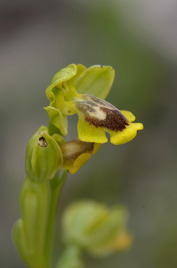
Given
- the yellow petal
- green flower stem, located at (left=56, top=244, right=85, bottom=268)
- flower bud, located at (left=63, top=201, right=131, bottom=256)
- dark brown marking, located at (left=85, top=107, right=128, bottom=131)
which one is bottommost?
green flower stem, located at (left=56, top=244, right=85, bottom=268)

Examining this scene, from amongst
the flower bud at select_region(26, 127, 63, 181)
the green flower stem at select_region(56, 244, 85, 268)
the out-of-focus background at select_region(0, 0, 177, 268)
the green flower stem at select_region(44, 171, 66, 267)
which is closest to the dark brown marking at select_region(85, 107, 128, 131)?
the flower bud at select_region(26, 127, 63, 181)

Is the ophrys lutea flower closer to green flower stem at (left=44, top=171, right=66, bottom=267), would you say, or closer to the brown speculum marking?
the brown speculum marking

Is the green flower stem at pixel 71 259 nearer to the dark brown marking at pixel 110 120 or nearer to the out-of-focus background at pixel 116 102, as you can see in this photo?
the dark brown marking at pixel 110 120

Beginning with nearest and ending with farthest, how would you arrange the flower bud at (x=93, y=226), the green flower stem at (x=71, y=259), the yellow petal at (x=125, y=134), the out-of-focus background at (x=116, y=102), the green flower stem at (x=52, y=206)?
the yellow petal at (x=125, y=134) < the green flower stem at (x=52, y=206) < the green flower stem at (x=71, y=259) < the flower bud at (x=93, y=226) < the out-of-focus background at (x=116, y=102)

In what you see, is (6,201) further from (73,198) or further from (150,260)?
(150,260)

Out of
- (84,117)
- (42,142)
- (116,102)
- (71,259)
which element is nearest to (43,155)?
(42,142)

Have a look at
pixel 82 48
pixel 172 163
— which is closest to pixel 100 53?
pixel 82 48

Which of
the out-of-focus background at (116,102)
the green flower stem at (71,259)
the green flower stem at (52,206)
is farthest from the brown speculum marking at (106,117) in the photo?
the out-of-focus background at (116,102)
